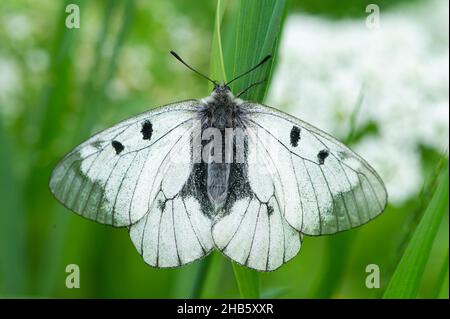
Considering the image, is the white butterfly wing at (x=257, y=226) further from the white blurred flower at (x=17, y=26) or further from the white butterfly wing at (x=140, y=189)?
the white blurred flower at (x=17, y=26)

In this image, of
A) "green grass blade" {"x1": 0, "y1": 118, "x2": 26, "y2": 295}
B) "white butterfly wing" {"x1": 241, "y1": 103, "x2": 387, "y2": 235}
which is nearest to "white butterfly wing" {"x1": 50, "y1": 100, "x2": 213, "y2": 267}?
"white butterfly wing" {"x1": 241, "y1": 103, "x2": 387, "y2": 235}

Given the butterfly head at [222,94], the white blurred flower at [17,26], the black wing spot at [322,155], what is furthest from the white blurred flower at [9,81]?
the black wing spot at [322,155]

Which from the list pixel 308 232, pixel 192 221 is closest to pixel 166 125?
pixel 192 221

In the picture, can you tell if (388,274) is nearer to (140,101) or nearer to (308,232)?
(308,232)

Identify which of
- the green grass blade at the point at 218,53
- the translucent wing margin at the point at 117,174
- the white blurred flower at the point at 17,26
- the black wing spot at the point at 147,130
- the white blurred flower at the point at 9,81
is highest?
the white blurred flower at the point at 17,26

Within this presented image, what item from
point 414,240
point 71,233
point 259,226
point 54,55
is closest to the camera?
point 414,240

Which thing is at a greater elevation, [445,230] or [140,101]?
[140,101]
